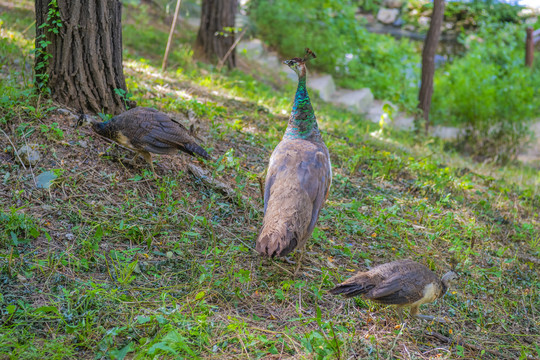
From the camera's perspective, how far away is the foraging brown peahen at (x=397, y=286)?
3.76 meters

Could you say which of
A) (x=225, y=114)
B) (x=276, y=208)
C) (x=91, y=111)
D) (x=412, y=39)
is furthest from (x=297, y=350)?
(x=412, y=39)

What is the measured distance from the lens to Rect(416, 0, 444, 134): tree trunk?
10.4 meters

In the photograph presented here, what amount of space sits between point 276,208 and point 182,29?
9870 millimetres

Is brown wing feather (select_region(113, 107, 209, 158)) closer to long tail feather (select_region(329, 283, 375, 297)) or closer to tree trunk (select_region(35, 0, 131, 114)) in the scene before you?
tree trunk (select_region(35, 0, 131, 114))

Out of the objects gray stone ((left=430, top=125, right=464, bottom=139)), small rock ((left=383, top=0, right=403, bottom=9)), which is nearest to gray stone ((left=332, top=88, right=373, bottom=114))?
gray stone ((left=430, top=125, right=464, bottom=139))

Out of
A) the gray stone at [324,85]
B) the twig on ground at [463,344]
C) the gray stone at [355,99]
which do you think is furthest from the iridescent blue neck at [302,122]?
the gray stone at [324,85]

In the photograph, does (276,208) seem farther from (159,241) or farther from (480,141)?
(480,141)

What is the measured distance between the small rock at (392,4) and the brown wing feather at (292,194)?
20871 millimetres

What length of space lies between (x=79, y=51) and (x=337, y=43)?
35.0ft

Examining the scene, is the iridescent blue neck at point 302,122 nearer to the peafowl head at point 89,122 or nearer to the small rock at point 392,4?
the peafowl head at point 89,122

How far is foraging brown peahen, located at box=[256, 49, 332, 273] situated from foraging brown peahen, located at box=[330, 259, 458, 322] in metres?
0.55

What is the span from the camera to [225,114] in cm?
745

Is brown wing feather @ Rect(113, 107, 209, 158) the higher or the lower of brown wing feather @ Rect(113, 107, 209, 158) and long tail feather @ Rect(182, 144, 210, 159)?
the higher

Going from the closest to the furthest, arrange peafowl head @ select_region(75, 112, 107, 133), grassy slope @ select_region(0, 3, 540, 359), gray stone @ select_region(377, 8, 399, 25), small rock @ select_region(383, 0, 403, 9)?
1. grassy slope @ select_region(0, 3, 540, 359)
2. peafowl head @ select_region(75, 112, 107, 133)
3. gray stone @ select_region(377, 8, 399, 25)
4. small rock @ select_region(383, 0, 403, 9)
